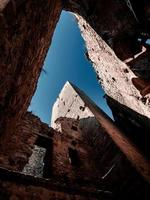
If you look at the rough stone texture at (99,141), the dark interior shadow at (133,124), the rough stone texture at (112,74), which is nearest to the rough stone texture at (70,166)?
the rough stone texture at (99,141)

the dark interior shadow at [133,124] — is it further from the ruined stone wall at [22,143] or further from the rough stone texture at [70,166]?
the ruined stone wall at [22,143]

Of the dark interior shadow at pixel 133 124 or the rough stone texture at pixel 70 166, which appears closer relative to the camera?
the rough stone texture at pixel 70 166

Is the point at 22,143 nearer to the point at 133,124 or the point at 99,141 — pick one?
the point at 99,141

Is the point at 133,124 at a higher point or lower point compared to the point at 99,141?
higher

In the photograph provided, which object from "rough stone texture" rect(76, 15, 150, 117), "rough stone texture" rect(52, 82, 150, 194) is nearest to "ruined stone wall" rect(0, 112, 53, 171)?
"rough stone texture" rect(52, 82, 150, 194)

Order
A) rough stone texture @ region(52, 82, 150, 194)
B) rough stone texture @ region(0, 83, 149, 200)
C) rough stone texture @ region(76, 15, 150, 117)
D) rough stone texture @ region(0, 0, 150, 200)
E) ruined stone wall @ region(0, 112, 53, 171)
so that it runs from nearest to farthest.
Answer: rough stone texture @ region(0, 0, 150, 200) < rough stone texture @ region(0, 83, 149, 200) < ruined stone wall @ region(0, 112, 53, 171) < rough stone texture @ region(52, 82, 150, 194) < rough stone texture @ region(76, 15, 150, 117)

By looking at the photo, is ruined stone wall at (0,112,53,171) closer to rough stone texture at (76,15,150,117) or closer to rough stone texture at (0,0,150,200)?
rough stone texture at (0,0,150,200)

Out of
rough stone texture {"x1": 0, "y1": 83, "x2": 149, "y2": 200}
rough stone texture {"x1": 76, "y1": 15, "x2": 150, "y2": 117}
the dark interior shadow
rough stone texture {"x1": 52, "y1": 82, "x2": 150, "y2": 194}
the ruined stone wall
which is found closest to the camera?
rough stone texture {"x1": 0, "y1": 83, "x2": 149, "y2": 200}

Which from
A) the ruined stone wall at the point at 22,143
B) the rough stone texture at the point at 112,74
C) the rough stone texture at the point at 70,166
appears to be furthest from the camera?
the rough stone texture at the point at 112,74

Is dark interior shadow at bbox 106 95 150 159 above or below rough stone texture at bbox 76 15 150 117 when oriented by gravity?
below

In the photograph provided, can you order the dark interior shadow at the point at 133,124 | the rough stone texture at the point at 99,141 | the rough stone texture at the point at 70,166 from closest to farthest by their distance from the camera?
the rough stone texture at the point at 70,166, the rough stone texture at the point at 99,141, the dark interior shadow at the point at 133,124

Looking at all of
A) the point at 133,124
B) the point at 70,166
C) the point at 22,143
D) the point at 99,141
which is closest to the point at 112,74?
the point at 133,124

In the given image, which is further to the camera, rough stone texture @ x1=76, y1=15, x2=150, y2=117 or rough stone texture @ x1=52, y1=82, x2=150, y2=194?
rough stone texture @ x1=76, y1=15, x2=150, y2=117

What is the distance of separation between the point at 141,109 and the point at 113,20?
289 centimetres
